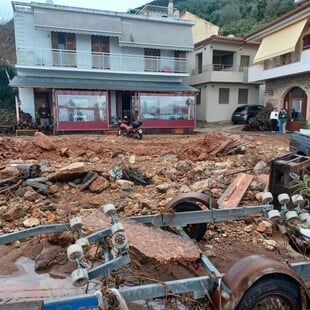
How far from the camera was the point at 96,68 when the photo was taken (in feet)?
69.5

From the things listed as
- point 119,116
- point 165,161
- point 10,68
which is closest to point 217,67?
point 119,116

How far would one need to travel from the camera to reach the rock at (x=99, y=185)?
618 cm

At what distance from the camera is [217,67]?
90.2ft

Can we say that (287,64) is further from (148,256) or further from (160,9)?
(148,256)

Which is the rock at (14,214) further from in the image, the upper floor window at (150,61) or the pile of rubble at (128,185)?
the upper floor window at (150,61)

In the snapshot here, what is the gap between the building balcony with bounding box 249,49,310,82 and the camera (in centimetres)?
1814

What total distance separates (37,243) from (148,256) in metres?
1.95

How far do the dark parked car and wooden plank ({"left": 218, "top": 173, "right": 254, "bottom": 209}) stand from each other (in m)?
17.7

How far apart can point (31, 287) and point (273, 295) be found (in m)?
2.21

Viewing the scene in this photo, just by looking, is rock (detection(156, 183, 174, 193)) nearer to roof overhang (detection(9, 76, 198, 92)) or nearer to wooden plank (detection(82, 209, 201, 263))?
wooden plank (detection(82, 209, 201, 263))

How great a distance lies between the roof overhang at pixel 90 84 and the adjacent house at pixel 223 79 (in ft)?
12.9

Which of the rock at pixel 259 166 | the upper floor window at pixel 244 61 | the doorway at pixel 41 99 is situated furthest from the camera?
the upper floor window at pixel 244 61

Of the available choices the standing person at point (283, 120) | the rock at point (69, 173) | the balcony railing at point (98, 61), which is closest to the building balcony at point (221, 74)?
the balcony railing at point (98, 61)

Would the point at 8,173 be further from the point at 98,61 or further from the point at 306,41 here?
the point at 306,41
